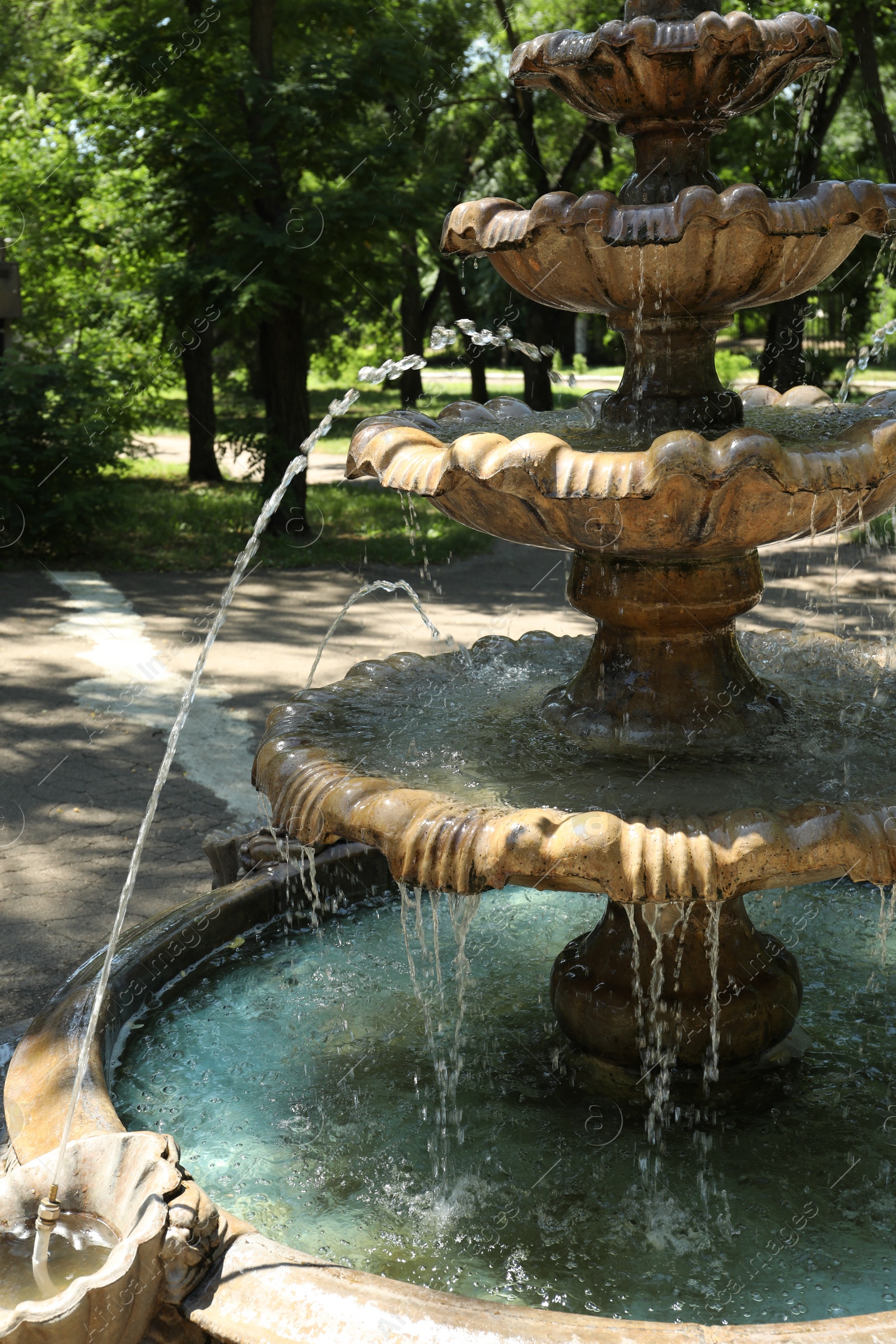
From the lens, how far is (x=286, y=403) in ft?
47.4

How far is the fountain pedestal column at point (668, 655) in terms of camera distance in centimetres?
321

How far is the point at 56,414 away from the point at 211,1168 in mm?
11293

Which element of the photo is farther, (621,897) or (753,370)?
(753,370)

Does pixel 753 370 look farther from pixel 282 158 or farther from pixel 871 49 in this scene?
pixel 282 158

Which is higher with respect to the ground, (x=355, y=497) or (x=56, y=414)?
(x=56, y=414)

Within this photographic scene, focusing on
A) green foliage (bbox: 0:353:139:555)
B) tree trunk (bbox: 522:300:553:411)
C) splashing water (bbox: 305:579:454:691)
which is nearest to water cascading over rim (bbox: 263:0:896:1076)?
splashing water (bbox: 305:579:454:691)

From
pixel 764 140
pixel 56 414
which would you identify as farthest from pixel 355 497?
pixel 764 140

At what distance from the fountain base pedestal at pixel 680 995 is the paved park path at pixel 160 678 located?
6.92 feet

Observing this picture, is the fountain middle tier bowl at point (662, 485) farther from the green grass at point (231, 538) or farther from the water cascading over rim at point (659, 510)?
the green grass at point (231, 538)

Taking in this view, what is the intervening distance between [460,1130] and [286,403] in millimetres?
12060

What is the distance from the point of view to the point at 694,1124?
3357 millimetres

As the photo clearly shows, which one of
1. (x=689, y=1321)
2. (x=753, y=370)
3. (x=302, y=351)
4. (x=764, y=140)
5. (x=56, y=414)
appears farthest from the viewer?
(x=753, y=370)

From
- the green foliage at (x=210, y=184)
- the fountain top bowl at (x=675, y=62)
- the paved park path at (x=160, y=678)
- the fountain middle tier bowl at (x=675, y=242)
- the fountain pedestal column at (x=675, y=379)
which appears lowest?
the paved park path at (x=160, y=678)

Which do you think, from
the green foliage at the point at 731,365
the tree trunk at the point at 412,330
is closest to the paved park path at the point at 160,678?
the green foliage at the point at 731,365
